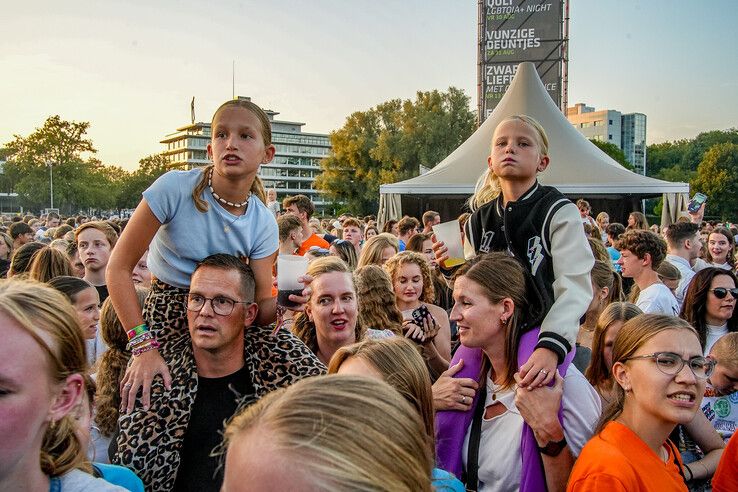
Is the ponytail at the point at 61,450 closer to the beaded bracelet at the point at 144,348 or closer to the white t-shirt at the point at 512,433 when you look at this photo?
the beaded bracelet at the point at 144,348

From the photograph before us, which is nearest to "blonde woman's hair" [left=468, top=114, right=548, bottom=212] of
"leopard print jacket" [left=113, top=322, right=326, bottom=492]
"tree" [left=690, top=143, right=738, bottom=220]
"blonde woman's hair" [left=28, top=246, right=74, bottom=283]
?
"leopard print jacket" [left=113, top=322, right=326, bottom=492]

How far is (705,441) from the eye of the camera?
2.96 meters

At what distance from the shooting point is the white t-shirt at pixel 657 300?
184 inches

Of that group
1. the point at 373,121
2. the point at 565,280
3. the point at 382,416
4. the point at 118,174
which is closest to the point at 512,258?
the point at 565,280

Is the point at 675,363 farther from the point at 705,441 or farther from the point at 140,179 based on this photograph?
the point at 140,179

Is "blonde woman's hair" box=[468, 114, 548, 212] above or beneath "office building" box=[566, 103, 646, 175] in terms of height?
beneath

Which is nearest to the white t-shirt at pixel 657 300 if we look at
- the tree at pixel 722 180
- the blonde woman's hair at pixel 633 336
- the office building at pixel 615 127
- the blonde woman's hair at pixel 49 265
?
the blonde woman's hair at pixel 633 336

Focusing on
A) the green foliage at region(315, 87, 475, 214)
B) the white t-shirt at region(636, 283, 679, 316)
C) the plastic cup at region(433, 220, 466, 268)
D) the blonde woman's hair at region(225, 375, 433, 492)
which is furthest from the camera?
the green foliage at region(315, 87, 475, 214)

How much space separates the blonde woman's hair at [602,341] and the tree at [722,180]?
55.7 m

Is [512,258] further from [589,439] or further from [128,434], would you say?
[128,434]

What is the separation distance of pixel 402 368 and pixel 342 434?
3.86ft

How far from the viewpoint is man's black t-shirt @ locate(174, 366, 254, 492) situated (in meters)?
2.34

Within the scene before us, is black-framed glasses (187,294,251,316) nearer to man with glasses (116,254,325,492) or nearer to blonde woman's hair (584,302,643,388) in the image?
man with glasses (116,254,325,492)

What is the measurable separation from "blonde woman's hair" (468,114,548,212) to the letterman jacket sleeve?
37 centimetres
